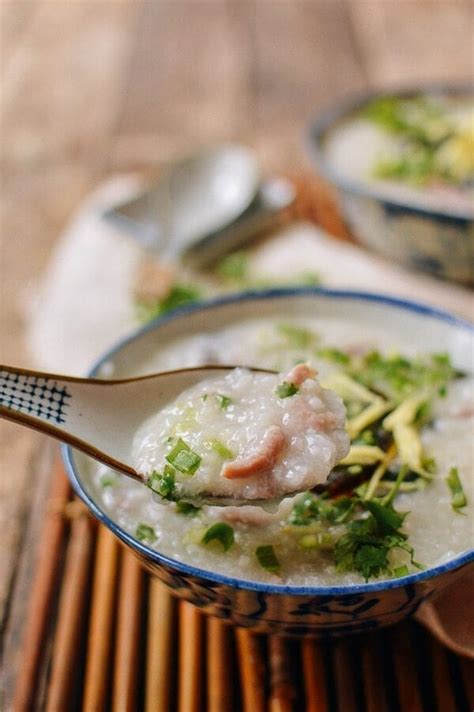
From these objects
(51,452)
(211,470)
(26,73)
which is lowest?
(211,470)

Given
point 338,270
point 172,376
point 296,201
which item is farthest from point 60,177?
point 172,376

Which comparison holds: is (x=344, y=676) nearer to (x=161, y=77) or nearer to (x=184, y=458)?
(x=184, y=458)

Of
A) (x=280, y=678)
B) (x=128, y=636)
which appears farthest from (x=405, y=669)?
(x=128, y=636)

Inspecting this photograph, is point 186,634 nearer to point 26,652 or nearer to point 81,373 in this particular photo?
point 26,652

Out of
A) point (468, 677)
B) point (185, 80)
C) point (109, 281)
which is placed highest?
point (185, 80)

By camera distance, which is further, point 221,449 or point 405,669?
point 405,669

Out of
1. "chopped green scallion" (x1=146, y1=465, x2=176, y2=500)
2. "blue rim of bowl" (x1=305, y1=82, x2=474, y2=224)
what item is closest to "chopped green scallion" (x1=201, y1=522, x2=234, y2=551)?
"chopped green scallion" (x1=146, y1=465, x2=176, y2=500)
